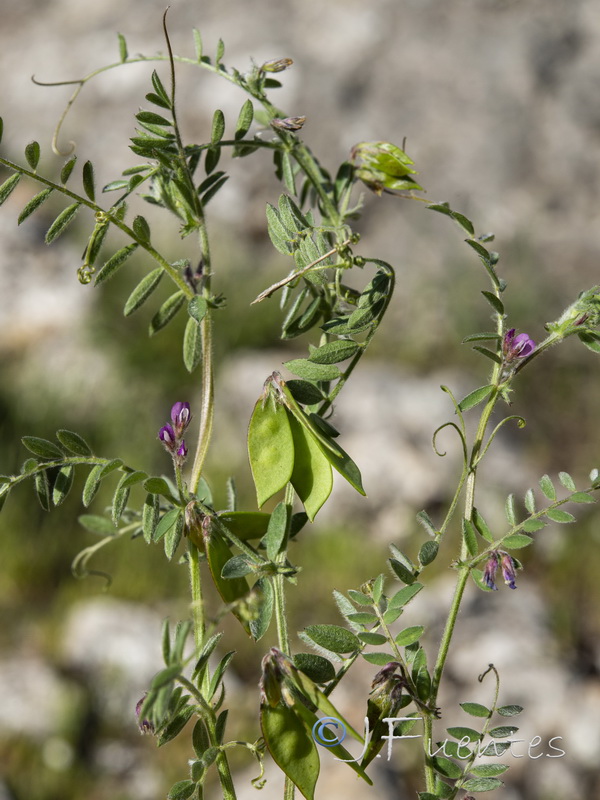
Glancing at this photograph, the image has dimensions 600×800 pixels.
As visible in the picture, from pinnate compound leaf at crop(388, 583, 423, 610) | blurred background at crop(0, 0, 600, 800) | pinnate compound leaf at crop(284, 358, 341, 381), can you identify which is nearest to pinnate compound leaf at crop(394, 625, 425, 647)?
pinnate compound leaf at crop(388, 583, 423, 610)

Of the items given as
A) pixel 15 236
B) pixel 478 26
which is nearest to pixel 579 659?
pixel 15 236

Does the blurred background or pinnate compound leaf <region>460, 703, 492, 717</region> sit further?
the blurred background

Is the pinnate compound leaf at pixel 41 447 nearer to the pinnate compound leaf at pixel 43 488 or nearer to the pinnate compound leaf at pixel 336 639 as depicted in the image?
the pinnate compound leaf at pixel 43 488

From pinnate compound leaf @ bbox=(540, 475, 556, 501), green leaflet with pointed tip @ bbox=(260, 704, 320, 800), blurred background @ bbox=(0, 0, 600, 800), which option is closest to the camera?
green leaflet with pointed tip @ bbox=(260, 704, 320, 800)

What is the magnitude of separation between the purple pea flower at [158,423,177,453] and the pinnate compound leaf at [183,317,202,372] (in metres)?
0.05

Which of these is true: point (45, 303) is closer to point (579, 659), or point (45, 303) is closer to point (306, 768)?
point (579, 659)

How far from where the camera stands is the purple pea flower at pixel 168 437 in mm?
391

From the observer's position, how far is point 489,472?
2324 mm

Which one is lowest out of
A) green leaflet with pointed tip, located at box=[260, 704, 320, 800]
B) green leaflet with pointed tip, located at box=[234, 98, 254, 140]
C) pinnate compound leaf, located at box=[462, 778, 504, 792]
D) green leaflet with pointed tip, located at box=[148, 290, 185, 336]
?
pinnate compound leaf, located at box=[462, 778, 504, 792]

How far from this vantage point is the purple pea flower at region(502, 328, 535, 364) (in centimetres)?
39

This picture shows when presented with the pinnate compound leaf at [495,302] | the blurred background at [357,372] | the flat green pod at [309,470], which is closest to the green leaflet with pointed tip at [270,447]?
the flat green pod at [309,470]

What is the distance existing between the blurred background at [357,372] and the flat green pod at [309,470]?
1096mm

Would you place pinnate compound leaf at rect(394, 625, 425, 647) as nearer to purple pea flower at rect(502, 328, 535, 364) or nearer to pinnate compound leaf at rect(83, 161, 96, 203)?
purple pea flower at rect(502, 328, 535, 364)

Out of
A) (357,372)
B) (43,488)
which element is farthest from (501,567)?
(357,372)
